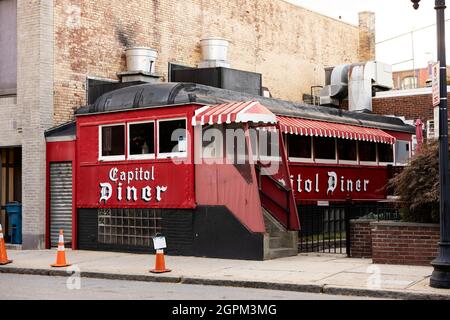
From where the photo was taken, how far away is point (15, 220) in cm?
1947

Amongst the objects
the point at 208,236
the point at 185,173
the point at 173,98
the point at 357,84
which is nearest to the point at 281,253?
the point at 208,236

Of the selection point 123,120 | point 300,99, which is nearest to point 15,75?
point 123,120

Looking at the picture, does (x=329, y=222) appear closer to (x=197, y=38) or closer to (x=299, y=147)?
(x=299, y=147)

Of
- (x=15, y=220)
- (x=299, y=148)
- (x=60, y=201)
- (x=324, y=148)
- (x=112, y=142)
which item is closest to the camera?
(x=112, y=142)

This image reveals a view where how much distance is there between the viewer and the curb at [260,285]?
10609 millimetres

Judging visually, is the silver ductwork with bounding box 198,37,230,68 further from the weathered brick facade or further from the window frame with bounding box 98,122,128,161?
the window frame with bounding box 98,122,128,161

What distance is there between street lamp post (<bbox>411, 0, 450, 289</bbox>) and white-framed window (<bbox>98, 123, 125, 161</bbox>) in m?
8.64

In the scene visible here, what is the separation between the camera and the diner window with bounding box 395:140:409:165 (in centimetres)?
2456

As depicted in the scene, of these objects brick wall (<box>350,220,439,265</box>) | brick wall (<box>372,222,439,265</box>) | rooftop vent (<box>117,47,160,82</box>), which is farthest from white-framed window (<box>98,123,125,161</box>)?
brick wall (<box>372,222,439,265</box>)

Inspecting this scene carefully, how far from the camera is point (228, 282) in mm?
12219

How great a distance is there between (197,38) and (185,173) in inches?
408

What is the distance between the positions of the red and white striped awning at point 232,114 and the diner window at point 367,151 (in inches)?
314

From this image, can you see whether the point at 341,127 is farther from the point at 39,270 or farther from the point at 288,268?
the point at 39,270
